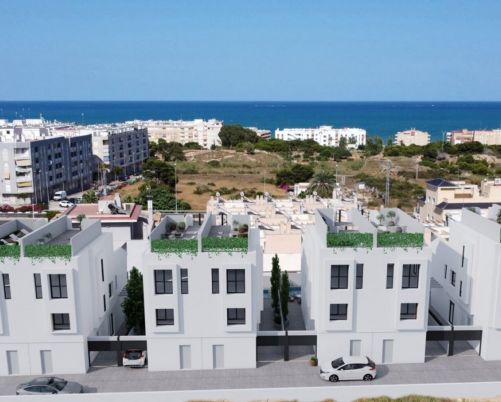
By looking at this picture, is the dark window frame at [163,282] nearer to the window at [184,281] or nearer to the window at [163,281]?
the window at [163,281]

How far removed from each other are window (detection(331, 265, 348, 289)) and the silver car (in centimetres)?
1308

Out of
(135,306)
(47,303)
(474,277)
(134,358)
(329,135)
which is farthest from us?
(329,135)

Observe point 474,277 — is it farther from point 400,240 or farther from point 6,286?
point 6,286

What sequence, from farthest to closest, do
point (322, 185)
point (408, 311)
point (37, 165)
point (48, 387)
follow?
point (37, 165)
point (322, 185)
point (408, 311)
point (48, 387)

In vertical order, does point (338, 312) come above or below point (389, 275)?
below

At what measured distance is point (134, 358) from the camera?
2556 cm

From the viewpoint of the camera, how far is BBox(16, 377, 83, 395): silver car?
22.6 meters

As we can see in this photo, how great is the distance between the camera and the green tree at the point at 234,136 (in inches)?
6053

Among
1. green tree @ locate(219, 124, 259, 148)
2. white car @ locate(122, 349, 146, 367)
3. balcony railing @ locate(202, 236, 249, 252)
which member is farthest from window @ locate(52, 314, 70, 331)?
green tree @ locate(219, 124, 259, 148)

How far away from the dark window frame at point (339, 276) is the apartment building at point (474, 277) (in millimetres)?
6984

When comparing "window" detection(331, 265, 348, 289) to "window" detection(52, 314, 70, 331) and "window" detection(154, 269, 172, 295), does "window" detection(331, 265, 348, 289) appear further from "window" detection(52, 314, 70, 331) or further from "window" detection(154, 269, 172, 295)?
"window" detection(52, 314, 70, 331)

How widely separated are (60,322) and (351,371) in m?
14.4

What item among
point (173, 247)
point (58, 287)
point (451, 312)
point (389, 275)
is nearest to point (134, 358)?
point (58, 287)

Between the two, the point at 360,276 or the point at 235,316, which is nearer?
the point at 360,276
